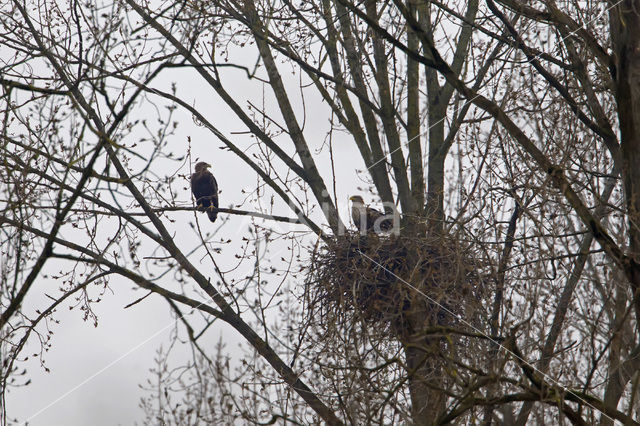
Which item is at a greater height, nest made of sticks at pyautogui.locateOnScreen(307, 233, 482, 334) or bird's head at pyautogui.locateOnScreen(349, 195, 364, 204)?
bird's head at pyautogui.locateOnScreen(349, 195, 364, 204)

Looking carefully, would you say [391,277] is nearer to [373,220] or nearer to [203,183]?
[373,220]

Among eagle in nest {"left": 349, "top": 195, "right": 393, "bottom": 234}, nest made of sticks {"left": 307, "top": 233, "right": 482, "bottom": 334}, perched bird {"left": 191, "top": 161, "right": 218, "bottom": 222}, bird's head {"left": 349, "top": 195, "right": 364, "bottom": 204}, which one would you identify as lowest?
nest made of sticks {"left": 307, "top": 233, "right": 482, "bottom": 334}

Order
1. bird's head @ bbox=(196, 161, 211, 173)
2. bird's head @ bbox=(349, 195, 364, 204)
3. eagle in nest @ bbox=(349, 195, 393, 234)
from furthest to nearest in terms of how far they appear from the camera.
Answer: bird's head @ bbox=(196, 161, 211, 173)
bird's head @ bbox=(349, 195, 364, 204)
eagle in nest @ bbox=(349, 195, 393, 234)

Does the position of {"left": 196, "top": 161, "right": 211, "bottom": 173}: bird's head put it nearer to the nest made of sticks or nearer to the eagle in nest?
the eagle in nest

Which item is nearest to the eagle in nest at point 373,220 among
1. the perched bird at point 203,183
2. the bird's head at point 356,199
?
the bird's head at point 356,199

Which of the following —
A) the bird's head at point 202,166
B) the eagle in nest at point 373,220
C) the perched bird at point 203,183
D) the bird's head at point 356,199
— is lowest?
the eagle in nest at point 373,220

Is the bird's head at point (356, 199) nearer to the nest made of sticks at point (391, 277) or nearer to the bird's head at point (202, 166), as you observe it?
the nest made of sticks at point (391, 277)

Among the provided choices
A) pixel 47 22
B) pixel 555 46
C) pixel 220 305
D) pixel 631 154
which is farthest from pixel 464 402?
pixel 47 22

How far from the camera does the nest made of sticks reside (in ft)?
15.8

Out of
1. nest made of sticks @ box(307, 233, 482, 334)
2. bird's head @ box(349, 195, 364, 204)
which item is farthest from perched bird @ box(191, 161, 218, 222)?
nest made of sticks @ box(307, 233, 482, 334)

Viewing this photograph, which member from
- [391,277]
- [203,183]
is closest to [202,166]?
[203,183]

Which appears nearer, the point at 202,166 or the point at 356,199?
the point at 356,199

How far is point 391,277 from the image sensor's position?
5102 millimetres

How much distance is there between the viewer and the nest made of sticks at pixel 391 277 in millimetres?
4801
